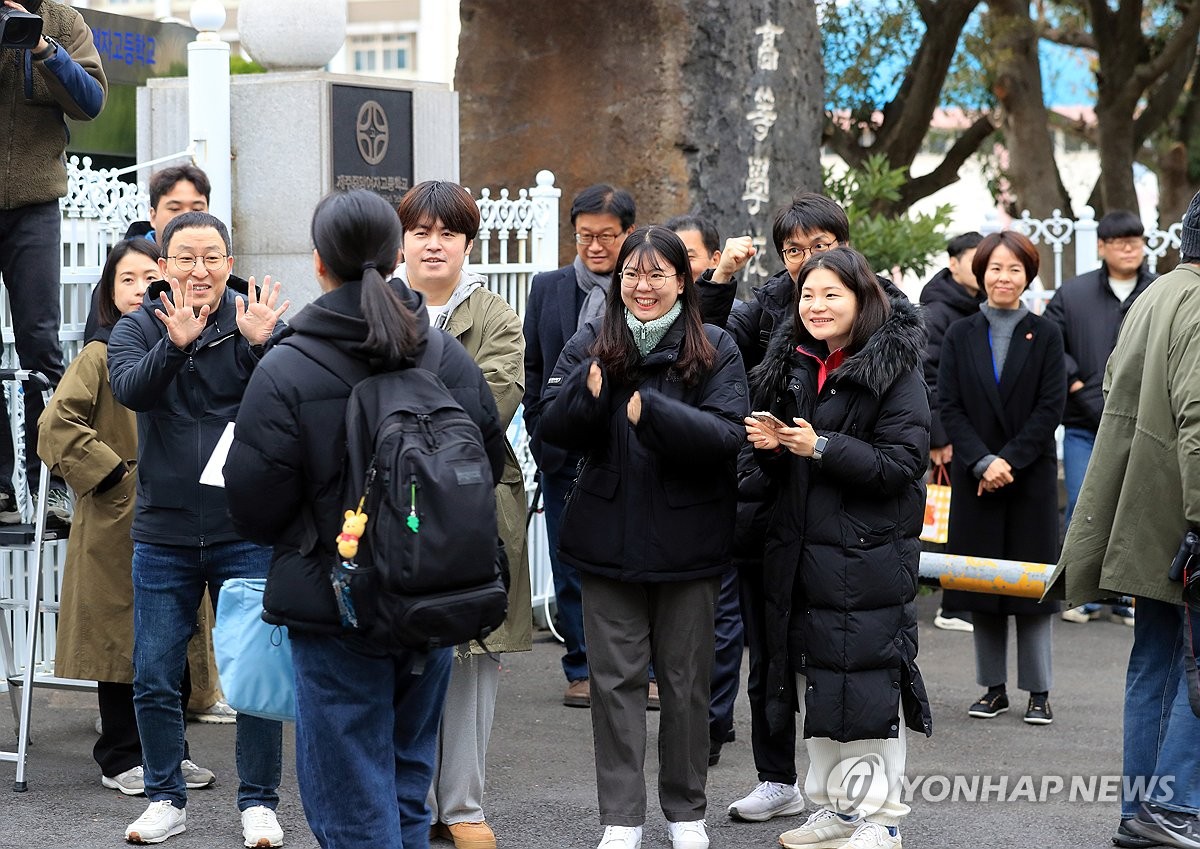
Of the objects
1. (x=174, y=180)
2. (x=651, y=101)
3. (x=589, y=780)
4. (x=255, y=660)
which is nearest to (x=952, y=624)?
(x=651, y=101)

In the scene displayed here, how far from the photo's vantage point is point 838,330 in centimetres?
448

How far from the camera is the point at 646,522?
4.39 meters

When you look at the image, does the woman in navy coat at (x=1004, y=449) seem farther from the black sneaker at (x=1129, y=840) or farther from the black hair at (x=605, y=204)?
the black hair at (x=605, y=204)

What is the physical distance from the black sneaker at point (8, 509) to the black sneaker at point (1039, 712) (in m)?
3.91

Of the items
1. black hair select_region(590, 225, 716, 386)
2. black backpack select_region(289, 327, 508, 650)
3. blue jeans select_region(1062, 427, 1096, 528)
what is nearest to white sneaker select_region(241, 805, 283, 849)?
black backpack select_region(289, 327, 508, 650)

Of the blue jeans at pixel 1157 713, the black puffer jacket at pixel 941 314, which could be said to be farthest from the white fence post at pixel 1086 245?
the blue jeans at pixel 1157 713

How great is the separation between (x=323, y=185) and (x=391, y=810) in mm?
3434

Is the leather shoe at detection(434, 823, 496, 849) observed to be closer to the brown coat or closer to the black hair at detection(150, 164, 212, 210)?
the brown coat

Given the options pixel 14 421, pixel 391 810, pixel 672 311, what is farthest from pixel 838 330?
pixel 14 421

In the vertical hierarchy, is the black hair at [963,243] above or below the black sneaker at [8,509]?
above

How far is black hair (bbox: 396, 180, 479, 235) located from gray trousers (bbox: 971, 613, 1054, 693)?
2.93 meters

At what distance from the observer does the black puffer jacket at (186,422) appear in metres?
4.41

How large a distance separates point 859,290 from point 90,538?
2.54 metres

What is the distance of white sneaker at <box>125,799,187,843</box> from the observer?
449 cm
